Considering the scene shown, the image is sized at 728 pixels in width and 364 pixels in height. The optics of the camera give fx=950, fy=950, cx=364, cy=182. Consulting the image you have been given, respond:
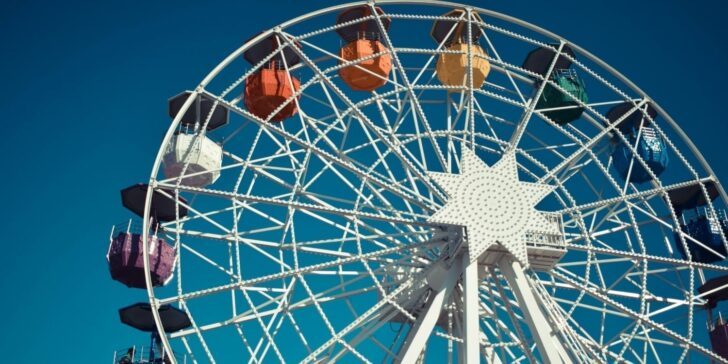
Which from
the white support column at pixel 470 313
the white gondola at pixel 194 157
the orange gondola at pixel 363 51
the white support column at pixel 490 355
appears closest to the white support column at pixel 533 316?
the white support column at pixel 470 313

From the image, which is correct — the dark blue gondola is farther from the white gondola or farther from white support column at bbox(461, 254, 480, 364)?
the white gondola

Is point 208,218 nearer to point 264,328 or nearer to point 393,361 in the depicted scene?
point 264,328

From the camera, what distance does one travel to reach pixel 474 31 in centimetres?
2017

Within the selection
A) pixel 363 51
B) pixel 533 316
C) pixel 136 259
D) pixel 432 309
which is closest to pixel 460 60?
pixel 363 51

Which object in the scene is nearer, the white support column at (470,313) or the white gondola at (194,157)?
the white support column at (470,313)

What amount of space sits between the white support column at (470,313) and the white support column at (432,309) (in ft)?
1.79

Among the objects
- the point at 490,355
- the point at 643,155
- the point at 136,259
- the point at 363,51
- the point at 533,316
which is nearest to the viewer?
the point at 533,316

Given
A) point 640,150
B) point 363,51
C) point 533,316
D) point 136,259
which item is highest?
point 363,51

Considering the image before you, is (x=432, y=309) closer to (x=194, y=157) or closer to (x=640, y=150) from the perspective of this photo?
(x=194, y=157)

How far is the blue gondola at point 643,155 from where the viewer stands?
20984mm

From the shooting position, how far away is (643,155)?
20953 millimetres

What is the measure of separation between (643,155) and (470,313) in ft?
25.1

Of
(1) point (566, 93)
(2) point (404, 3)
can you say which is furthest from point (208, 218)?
(1) point (566, 93)

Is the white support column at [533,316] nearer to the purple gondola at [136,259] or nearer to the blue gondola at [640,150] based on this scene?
the blue gondola at [640,150]
